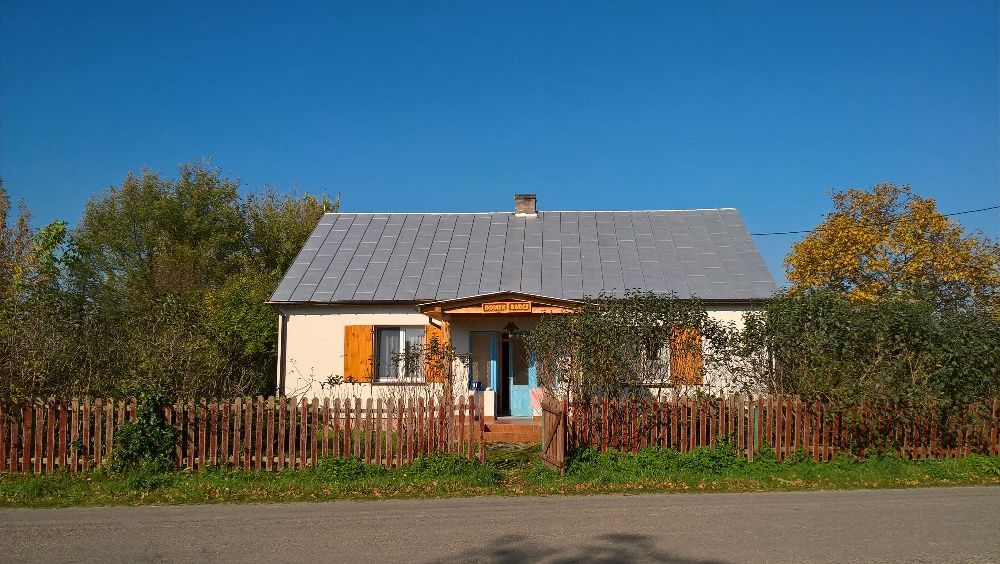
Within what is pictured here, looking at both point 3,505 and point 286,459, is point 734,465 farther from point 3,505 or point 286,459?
point 3,505

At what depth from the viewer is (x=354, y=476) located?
35.7 feet

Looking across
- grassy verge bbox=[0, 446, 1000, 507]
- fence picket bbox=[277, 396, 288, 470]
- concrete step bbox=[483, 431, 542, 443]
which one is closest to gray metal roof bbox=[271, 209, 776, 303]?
concrete step bbox=[483, 431, 542, 443]

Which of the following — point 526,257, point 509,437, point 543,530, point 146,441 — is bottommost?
point 543,530

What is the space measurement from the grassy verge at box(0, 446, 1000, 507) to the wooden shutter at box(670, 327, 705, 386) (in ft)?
3.87

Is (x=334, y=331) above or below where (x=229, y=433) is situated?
above

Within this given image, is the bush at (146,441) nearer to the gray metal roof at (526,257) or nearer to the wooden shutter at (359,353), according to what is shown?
the wooden shutter at (359,353)

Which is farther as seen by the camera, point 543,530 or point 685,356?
point 685,356

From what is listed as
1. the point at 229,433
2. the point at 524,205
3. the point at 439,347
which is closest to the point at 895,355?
the point at 439,347

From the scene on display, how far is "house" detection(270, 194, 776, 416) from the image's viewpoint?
16.9 metres

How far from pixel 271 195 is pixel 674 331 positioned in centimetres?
2646

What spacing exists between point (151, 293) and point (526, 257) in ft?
49.7

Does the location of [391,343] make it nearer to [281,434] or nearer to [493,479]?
[281,434]

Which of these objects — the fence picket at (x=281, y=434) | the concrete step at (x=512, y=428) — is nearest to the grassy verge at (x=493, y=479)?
the fence picket at (x=281, y=434)

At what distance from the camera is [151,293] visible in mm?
27844
